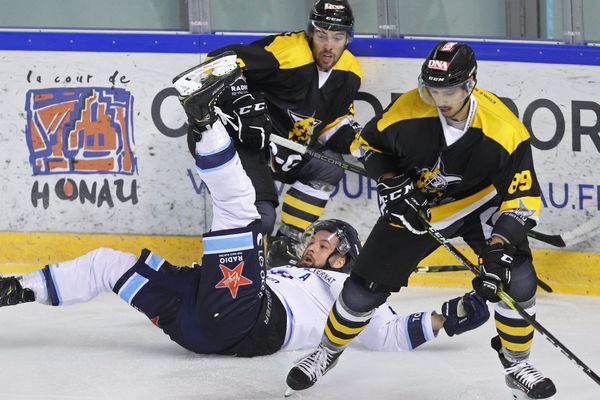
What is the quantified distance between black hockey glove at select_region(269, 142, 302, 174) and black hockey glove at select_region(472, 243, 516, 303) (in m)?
1.77

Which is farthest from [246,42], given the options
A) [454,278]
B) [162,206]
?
[454,278]

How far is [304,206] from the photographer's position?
201 inches

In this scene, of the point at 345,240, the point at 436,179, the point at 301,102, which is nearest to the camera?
the point at 436,179

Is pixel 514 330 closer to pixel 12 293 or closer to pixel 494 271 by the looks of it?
pixel 494 271

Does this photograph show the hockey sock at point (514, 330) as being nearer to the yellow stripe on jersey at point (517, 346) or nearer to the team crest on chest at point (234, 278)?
the yellow stripe on jersey at point (517, 346)

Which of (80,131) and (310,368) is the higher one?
(80,131)

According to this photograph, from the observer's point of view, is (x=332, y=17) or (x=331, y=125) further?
(x=331, y=125)

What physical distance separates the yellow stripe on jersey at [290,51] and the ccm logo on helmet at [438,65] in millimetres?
1606

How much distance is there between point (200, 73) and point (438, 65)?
71 cm

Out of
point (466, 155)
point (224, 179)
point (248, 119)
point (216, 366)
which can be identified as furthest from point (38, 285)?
point (466, 155)

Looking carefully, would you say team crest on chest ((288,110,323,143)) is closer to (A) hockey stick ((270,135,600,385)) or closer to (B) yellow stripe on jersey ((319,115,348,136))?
(B) yellow stripe on jersey ((319,115,348,136))

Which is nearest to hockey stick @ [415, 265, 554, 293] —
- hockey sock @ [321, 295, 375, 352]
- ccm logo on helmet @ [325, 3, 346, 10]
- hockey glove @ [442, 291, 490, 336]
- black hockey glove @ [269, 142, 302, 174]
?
black hockey glove @ [269, 142, 302, 174]

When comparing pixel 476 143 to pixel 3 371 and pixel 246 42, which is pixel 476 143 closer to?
pixel 3 371

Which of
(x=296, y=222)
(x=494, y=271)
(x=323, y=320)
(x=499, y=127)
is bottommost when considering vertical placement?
(x=323, y=320)
